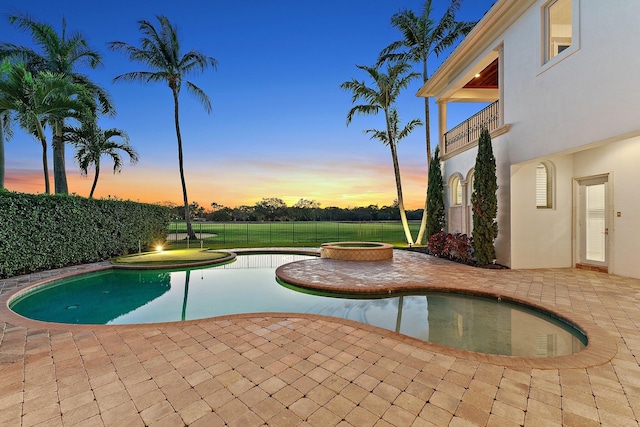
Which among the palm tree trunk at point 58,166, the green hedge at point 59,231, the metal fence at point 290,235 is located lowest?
the metal fence at point 290,235

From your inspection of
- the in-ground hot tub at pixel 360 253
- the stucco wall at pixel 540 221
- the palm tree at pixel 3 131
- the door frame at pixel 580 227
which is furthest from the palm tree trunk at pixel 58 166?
the door frame at pixel 580 227

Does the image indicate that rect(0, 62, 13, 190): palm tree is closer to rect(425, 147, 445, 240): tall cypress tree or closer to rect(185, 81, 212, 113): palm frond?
rect(185, 81, 212, 113): palm frond

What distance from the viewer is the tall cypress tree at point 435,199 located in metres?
11.6

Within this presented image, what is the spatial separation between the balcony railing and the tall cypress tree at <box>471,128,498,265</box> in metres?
1.04

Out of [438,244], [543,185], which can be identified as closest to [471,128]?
[543,185]

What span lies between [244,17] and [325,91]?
19.7ft

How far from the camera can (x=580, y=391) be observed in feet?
8.18

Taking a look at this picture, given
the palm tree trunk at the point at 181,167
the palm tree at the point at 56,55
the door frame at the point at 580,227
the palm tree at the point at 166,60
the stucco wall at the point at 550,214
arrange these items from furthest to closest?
the palm tree trunk at the point at 181,167
the palm tree at the point at 166,60
the palm tree at the point at 56,55
the stucco wall at the point at 550,214
the door frame at the point at 580,227

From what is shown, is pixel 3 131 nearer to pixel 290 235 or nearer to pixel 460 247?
pixel 460 247

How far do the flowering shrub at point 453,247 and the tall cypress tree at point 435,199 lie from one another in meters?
0.96

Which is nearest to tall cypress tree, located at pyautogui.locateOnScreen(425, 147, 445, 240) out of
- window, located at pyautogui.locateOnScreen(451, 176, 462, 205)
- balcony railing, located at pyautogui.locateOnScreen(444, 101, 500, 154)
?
window, located at pyautogui.locateOnScreen(451, 176, 462, 205)

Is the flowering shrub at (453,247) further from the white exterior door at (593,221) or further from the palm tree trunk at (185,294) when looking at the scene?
the palm tree trunk at (185,294)

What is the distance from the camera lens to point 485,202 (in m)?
8.25

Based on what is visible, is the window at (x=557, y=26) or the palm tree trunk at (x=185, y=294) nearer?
the palm tree trunk at (x=185, y=294)
